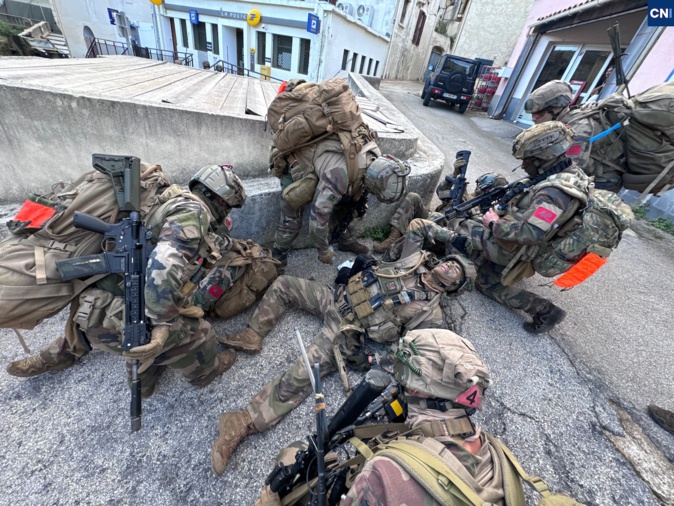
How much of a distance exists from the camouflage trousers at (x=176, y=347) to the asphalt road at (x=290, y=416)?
0.18 metres

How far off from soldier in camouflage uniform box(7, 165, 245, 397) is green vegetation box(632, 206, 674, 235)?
25.5ft

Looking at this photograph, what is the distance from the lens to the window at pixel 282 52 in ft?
→ 45.8

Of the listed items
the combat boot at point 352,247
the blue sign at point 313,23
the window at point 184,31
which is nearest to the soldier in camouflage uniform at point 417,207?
the combat boot at point 352,247

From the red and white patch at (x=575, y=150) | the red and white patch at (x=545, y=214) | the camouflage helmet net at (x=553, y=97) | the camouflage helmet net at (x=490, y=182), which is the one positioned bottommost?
the camouflage helmet net at (x=490, y=182)

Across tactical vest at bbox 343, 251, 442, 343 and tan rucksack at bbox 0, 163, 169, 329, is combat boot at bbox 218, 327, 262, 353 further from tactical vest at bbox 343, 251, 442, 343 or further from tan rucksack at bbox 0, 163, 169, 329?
tan rucksack at bbox 0, 163, 169, 329

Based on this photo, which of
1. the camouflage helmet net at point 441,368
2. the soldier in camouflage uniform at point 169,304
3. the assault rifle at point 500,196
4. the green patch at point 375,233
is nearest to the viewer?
the camouflage helmet net at point 441,368

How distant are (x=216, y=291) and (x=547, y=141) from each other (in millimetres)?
3343

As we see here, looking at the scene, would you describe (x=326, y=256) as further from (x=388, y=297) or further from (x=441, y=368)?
(x=441, y=368)

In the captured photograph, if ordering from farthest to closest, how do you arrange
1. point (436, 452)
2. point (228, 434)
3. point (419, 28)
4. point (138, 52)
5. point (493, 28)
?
point (419, 28) → point (493, 28) → point (138, 52) → point (228, 434) → point (436, 452)

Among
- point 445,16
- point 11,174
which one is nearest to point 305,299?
point 11,174

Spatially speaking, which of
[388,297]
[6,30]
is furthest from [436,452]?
[6,30]

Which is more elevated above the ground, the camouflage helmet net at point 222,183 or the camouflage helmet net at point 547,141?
the camouflage helmet net at point 547,141

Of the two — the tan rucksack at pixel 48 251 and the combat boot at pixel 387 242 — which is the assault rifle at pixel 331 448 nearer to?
the tan rucksack at pixel 48 251

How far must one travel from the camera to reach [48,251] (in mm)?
1574
